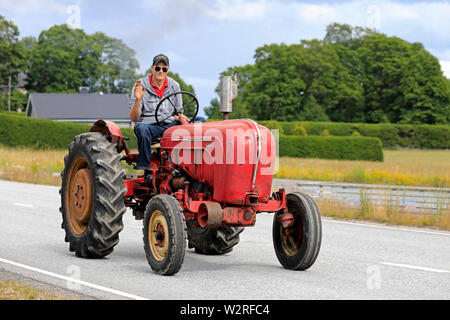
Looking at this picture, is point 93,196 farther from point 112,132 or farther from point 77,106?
point 77,106

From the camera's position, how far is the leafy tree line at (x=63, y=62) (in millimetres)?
90125

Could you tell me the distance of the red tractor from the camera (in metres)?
8.09

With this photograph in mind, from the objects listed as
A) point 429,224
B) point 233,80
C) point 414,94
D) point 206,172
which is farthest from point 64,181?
point 414,94

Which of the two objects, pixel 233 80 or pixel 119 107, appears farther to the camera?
pixel 119 107

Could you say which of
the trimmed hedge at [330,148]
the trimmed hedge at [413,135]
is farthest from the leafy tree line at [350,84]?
the trimmed hedge at [330,148]

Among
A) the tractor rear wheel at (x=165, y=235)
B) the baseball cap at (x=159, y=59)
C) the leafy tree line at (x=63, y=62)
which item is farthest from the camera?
the leafy tree line at (x=63, y=62)

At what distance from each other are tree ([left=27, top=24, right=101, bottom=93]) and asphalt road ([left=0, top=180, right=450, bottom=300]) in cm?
8244

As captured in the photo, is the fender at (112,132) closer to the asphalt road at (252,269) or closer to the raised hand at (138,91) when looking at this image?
the raised hand at (138,91)

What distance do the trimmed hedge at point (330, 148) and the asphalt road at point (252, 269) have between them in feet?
140

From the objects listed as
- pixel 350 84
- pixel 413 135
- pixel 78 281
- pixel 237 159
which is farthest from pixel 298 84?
pixel 78 281

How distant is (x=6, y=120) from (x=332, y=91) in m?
47.8

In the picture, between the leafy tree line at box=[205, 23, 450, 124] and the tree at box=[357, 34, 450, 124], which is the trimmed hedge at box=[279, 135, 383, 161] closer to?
the leafy tree line at box=[205, 23, 450, 124]

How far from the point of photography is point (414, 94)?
8750cm
